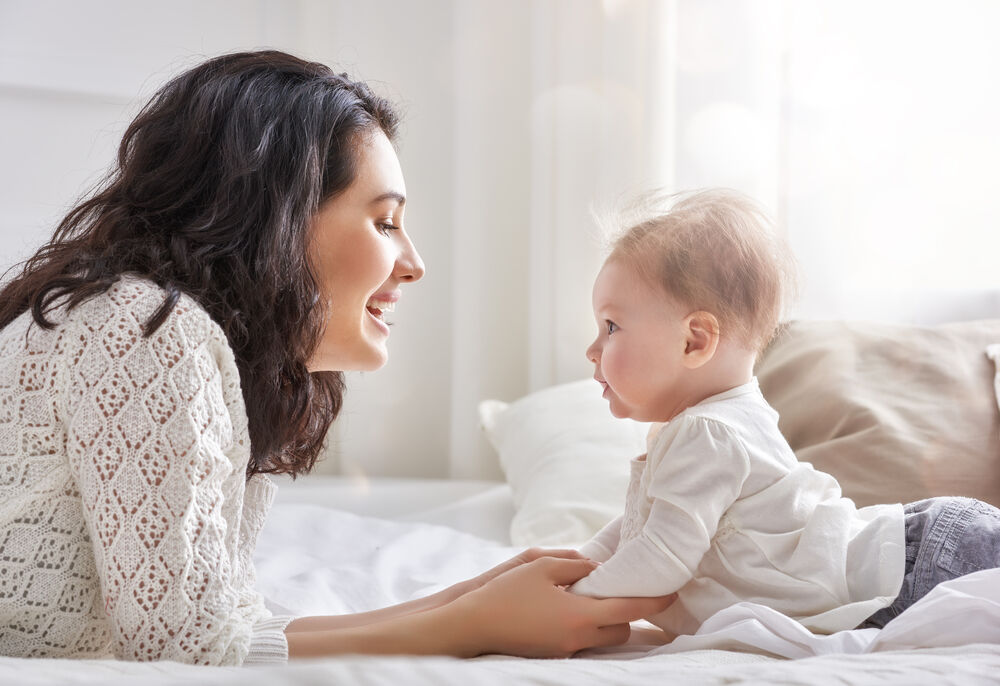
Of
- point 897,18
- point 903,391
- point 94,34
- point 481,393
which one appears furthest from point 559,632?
point 94,34

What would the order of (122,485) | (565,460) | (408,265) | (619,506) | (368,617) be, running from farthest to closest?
(565,460) → (619,506) → (408,265) → (368,617) → (122,485)

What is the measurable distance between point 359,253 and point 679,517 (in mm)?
481

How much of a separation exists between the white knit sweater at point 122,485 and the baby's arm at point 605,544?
1.35ft

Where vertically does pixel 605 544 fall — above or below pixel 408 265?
below

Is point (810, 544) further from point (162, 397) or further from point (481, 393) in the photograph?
point (481, 393)

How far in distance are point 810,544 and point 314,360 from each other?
62 cm

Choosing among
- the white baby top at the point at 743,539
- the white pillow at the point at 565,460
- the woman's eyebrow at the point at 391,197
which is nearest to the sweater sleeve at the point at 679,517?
the white baby top at the point at 743,539

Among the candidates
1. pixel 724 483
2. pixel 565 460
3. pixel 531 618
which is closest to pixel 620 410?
pixel 724 483

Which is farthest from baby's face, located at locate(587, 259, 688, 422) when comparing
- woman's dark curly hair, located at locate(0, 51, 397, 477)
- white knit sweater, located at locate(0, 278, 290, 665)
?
white knit sweater, located at locate(0, 278, 290, 665)

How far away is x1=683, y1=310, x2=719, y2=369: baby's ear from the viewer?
1.09 m

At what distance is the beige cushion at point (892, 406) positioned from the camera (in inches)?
56.2

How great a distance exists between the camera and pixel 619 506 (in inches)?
67.8

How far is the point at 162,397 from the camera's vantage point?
81 cm

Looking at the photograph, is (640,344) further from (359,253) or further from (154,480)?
(154,480)
